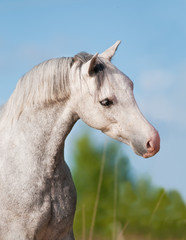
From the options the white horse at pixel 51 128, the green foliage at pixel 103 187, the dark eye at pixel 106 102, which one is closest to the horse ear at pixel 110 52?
the white horse at pixel 51 128

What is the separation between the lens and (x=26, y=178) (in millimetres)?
3068

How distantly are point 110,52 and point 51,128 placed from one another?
0.95 meters

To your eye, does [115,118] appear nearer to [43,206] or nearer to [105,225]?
[43,206]

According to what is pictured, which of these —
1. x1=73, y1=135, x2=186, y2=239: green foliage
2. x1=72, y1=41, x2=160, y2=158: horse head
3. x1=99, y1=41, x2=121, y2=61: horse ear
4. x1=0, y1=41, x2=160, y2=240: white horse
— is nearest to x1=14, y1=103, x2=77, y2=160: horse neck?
x1=0, y1=41, x2=160, y2=240: white horse

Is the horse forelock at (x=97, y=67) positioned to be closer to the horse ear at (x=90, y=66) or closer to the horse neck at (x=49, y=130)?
the horse ear at (x=90, y=66)

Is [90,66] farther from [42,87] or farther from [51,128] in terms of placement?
[51,128]

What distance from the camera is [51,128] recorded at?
3.13 metres

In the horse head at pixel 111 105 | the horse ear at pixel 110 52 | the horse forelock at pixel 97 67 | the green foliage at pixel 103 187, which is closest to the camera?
the horse head at pixel 111 105

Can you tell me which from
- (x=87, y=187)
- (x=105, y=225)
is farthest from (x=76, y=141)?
(x=105, y=225)

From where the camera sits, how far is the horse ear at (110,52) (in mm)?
3404

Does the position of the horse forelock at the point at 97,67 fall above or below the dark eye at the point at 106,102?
above

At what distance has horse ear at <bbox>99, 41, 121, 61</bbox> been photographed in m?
3.40

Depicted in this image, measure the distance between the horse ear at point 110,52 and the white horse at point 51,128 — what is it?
15 cm

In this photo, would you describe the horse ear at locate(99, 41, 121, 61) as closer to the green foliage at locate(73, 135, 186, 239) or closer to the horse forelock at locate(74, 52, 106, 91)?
the horse forelock at locate(74, 52, 106, 91)
